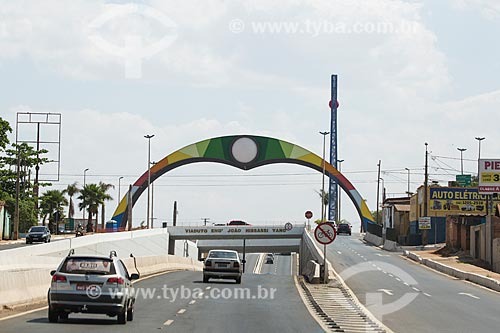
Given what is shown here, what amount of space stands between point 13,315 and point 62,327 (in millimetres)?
3273

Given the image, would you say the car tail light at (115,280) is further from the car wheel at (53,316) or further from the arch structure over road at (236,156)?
the arch structure over road at (236,156)

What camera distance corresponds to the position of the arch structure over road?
112m

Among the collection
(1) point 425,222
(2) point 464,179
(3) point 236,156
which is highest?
(3) point 236,156

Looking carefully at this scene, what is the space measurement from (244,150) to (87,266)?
92.1 metres

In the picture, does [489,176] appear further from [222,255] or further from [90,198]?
[90,198]

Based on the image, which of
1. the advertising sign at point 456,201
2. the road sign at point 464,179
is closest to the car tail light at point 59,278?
the advertising sign at point 456,201

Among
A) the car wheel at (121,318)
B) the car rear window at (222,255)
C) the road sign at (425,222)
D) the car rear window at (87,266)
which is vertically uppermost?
the road sign at (425,222)

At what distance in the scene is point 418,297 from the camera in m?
35.9

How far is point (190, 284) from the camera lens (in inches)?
1583

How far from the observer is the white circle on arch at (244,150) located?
111750mm

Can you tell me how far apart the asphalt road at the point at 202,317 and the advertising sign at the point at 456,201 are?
61326 mm

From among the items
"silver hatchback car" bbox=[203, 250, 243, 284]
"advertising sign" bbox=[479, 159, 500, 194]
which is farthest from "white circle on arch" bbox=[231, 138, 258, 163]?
"silver hatchback car" bbox=[203, 250, 243, 284]

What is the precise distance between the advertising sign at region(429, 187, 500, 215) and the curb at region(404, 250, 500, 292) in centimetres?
1852

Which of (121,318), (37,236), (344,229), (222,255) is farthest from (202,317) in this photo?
(344,229)
